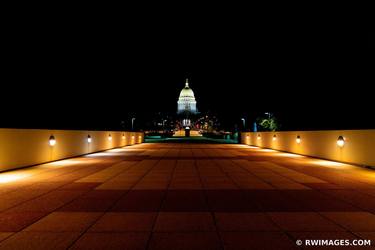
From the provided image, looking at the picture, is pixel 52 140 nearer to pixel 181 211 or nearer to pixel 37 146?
pixel 37 146

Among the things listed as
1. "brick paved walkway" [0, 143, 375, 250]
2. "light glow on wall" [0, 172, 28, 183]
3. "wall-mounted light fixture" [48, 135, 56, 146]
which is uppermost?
"wall-mounted light fixture" [48, 135, 56, 146]

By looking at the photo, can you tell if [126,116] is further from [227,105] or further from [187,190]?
[187,190]

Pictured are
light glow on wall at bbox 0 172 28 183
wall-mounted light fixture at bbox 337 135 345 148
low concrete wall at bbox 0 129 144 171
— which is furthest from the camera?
wall-mounted light fixture at bbox 337 135 345 148

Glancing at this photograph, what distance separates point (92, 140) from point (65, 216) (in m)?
21.9

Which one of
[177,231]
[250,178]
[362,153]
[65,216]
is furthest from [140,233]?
[362,153]

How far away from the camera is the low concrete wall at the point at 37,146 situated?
1642cm

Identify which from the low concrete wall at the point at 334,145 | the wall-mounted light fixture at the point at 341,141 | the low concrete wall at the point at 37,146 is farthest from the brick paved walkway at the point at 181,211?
the wall-mounted light fixture at the point at 341,141

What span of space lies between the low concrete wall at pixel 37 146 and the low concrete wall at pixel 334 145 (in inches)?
556

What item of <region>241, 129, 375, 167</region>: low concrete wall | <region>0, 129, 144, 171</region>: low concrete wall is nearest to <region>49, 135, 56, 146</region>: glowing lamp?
<region>0, 129, 144, 171</region>: low concrete wall

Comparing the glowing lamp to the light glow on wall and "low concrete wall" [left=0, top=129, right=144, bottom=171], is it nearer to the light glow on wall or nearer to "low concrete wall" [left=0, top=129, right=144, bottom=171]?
"low concrete wall" [left=0, top=129, right=144, bottom=171]

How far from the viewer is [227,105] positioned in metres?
85.7

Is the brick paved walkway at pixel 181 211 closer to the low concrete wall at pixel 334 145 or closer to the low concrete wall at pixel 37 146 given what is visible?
the low concrete wall at pixel 37 146

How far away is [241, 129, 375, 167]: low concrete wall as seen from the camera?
57.4ft

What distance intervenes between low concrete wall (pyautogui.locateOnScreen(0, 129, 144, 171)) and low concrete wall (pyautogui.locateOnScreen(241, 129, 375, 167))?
14.1 meters
